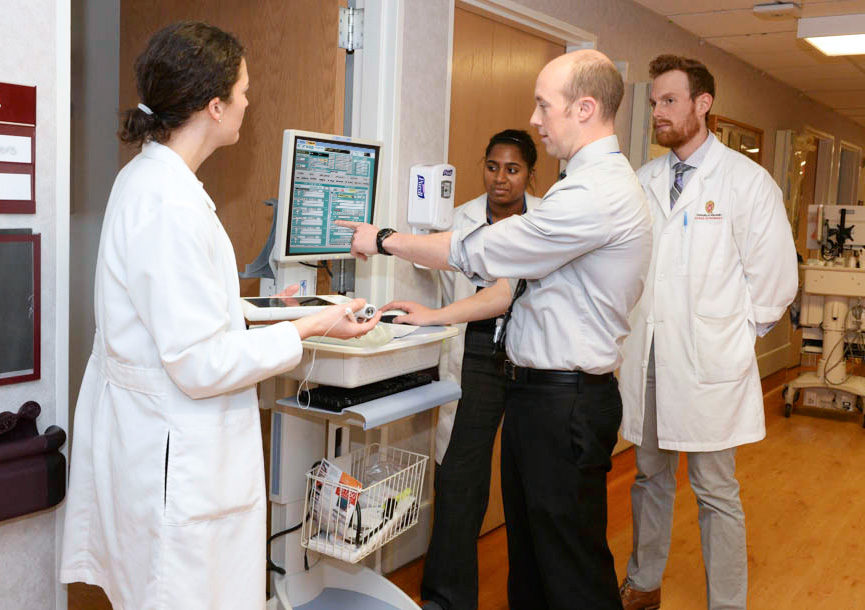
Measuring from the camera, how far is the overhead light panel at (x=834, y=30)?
4.12 meters

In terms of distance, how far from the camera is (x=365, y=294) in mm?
2709

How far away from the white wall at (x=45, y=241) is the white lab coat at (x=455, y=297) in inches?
51.6

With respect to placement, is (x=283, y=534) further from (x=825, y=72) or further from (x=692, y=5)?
(x=825, y=72)

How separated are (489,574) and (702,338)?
1.20 m

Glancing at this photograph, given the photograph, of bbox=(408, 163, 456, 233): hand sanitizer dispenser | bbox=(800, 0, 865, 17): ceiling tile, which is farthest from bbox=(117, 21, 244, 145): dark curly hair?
bbox=(800, 0, 865, 17): ceiling tile

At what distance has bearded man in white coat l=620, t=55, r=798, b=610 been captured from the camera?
2.56 metres

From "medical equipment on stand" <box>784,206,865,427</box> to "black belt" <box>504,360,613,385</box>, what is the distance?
3.99m

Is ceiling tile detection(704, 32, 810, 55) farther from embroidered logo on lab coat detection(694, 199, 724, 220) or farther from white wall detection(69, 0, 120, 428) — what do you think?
white wall detection(69, 0, 120, 428)

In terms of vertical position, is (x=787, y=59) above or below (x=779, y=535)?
above

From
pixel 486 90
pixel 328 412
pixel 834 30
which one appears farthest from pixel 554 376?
pixel 834 30

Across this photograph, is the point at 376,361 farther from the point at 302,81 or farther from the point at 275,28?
the point at 275,28

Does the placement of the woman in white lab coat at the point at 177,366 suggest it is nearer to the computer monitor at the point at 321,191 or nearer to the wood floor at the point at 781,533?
the computer monitor at the point at 321,191

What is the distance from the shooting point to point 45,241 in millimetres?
1724

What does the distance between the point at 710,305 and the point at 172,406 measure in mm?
1761
